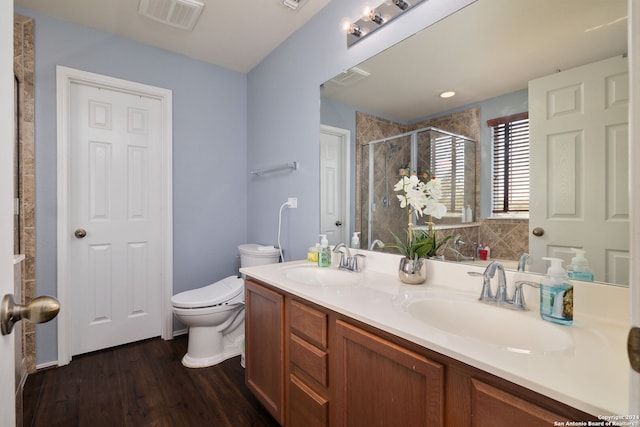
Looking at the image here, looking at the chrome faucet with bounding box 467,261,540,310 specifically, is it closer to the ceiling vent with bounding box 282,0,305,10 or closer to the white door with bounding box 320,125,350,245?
the white door with bounding box 320,125,350,245

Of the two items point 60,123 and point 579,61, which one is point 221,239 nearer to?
point 60,123

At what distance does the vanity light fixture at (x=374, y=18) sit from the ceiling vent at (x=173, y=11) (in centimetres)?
103

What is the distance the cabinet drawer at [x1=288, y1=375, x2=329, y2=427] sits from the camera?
1.17 m

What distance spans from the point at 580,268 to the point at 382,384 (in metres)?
0.75

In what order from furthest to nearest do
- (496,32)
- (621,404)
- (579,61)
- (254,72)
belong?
(254,72) < (496,32) < (579,61) < (621,404)

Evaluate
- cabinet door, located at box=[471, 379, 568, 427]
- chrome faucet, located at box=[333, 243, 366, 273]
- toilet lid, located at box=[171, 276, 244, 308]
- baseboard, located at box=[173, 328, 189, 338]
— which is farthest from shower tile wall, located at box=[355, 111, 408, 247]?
baseboard, located at box=[173, 328, 189, 338]

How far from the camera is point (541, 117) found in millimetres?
1091

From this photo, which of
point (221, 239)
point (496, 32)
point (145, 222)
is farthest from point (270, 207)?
point (496, 32)

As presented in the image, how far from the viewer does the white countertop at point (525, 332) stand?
23.3 inches

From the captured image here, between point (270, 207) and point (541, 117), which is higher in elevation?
point (541, 117)

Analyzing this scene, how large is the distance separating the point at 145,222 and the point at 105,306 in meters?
0.71

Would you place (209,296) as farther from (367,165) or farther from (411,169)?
(411,169)

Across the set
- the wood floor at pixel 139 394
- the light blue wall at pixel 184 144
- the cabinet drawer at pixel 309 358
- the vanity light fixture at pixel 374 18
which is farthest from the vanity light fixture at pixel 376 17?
A: the wood floor at pixel 139 394

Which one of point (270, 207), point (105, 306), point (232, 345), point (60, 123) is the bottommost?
point (232, 345)
